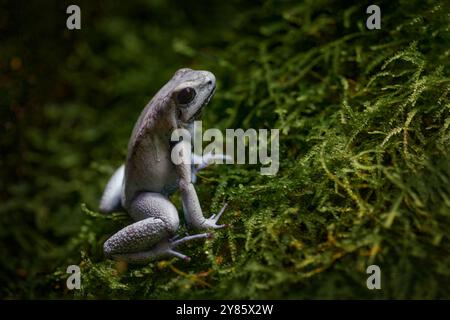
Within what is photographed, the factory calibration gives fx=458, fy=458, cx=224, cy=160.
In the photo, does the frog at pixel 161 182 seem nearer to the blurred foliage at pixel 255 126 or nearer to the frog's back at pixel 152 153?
the frog's back at pixel 152 153

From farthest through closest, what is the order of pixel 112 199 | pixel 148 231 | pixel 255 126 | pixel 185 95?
pixel 255 126 < pixel 112 199 < pixel 185 95 < pixel 148 231

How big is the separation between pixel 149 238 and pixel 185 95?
30.1 inches

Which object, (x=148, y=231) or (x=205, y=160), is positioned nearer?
(x=148, y=231)

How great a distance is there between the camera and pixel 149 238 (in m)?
2.27

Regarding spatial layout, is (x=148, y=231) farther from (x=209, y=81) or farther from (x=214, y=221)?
(x=209, y=81)

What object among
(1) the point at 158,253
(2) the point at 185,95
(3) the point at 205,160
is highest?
(2) the point at 185,95

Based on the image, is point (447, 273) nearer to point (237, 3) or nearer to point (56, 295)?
point (56, 295)

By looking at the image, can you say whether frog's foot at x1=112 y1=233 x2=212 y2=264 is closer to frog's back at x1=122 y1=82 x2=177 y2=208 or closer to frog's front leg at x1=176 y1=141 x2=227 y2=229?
frog's front leg at x1=176 y1=141 x2=227 y2=229

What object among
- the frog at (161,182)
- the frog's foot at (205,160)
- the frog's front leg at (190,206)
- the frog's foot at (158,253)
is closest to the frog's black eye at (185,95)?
the frog at (161,182)

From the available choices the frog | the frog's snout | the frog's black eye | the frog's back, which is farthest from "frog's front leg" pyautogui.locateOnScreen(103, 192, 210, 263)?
the frog's snout

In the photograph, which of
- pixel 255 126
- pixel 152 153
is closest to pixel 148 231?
pixel 152 153

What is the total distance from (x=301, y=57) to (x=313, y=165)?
3.76 ft

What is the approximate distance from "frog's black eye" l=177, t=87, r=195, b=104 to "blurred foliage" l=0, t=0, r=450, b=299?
0.50 meters

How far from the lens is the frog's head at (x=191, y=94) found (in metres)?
2.41
